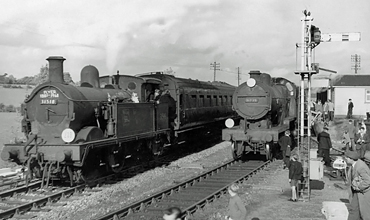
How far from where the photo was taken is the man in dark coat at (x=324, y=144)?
13.1m

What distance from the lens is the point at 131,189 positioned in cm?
1074

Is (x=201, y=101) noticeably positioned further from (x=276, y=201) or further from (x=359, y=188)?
(x=359, y=188)

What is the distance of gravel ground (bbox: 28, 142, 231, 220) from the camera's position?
860 centimetres

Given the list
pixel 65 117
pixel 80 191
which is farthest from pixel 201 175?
pixel 65 117

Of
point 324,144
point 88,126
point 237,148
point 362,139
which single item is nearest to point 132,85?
point 88,126

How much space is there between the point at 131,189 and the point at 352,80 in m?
25.8

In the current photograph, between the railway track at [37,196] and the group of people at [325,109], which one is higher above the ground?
the group of people at [325,109]

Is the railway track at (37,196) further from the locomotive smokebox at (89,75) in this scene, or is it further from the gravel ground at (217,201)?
the locomotive smokebox at (89,75)

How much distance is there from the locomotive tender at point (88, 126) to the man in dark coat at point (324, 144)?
5536mm

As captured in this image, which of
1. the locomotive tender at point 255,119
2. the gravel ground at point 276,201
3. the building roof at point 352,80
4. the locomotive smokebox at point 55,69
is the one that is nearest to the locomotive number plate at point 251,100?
the locomotive tender at point 255,119

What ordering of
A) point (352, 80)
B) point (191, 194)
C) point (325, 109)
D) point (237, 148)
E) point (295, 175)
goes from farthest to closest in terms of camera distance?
1. point (352, 80)
2. point (325, 109)
3. point (237, 148)
4. point (191, 194)
5. point (295, 175)

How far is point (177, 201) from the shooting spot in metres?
9.30

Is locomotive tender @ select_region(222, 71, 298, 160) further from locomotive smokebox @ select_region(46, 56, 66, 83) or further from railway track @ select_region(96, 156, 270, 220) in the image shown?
locomotive smokebox @ select_region(46, 56, 66, 83)

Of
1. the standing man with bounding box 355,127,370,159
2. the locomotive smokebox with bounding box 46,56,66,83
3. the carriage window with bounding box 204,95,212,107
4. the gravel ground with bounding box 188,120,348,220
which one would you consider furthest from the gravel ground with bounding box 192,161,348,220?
the carriage window with bounding box 204,95,212,107
